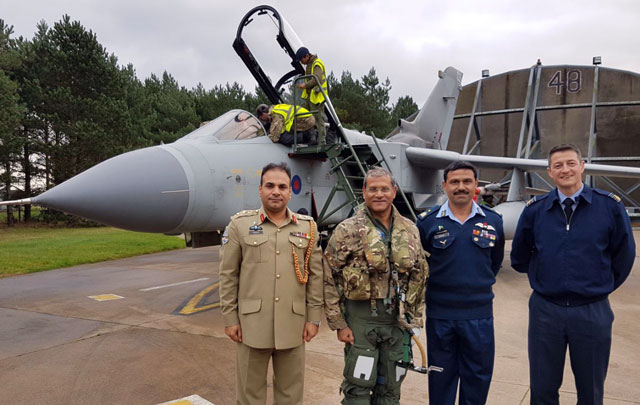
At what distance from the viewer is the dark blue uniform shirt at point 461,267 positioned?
109 inches

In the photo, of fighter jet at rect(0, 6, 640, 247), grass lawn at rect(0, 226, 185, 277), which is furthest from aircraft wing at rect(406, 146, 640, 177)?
grass lawn at rect(0, 226, 185, 277)

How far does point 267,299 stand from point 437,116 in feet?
33.0

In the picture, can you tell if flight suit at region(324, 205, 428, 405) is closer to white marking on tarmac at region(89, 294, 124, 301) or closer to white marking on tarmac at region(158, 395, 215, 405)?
white marking on tarmac at region(158, 395, 215, 405)

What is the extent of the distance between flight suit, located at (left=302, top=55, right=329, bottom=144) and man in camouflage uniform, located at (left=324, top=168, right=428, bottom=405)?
12.8 ft

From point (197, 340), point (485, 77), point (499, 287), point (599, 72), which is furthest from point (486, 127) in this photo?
point (197, 340)

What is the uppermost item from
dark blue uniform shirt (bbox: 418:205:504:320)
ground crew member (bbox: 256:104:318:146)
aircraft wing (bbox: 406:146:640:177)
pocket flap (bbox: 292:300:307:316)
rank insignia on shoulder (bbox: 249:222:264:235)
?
ground crew member (bbox: 256:104:318:146)

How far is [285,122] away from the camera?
641 centimetres

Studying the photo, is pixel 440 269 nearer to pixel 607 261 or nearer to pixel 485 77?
pixel 607 261

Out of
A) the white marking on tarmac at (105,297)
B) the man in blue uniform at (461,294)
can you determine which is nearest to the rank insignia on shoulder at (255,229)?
the man in blue uniform at (461,294)

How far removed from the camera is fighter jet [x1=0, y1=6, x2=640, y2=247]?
468 cm

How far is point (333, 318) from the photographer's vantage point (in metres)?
2.58

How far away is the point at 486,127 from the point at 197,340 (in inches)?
985

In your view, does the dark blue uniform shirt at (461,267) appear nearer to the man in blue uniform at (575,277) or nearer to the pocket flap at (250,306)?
the man in blue uniform at (575,277)

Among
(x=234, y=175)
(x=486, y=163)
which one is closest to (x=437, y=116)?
(x=486, y=163)
